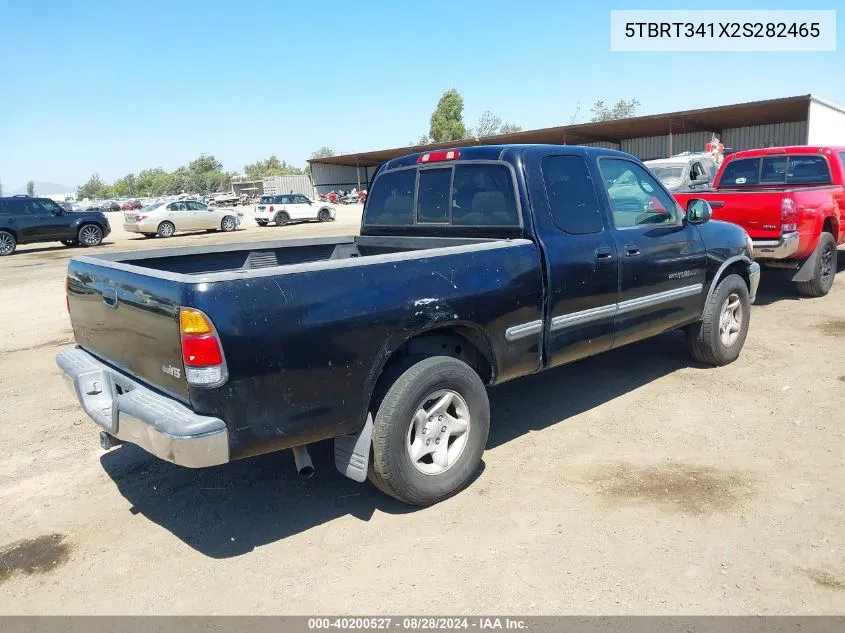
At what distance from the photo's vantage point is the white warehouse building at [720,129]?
26625 mm

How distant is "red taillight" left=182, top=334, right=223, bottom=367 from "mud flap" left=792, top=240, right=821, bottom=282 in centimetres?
815

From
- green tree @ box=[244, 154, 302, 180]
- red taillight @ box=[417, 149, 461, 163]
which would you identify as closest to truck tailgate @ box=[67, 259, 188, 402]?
red taillight @ box=[417, 149, 461, 163]

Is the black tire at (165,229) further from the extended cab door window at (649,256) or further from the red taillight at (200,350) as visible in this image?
the red taillight at (200,350)

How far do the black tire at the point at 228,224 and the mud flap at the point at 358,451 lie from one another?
26.7 m

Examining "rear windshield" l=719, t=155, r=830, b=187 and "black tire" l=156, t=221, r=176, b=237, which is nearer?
"rear windshield" l=719, t=155, r=830, b=187

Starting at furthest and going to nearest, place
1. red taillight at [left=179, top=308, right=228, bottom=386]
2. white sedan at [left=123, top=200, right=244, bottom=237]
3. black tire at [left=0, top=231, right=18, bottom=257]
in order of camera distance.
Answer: white sedan at [left=123, top=200, right=244, bottom=237], black tire at [left=0, top=231, right=18, bottom=257], red taillight at [left=179, top=308, right=228, bottom=386]

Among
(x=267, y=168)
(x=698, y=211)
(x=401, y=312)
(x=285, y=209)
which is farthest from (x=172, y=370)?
(x=267, y=168)

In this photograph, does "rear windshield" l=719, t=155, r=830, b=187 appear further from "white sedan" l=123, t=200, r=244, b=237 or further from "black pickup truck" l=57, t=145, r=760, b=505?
"white sedan" l=123, t=200, r=244, b=237

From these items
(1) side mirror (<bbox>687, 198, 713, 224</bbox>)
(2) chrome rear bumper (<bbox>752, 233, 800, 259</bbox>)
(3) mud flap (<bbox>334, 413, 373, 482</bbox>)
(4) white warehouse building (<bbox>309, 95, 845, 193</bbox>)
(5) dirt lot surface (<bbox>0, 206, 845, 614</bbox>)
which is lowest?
(5) dirt lot surface (<bbox>0, 206, 845, 614</bbox>)

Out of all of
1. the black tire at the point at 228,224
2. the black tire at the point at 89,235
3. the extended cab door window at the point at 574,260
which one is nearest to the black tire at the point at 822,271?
the extended cab door window at the point at 574,260

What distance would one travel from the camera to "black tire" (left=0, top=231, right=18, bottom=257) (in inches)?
793

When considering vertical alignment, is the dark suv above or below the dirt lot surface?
above
